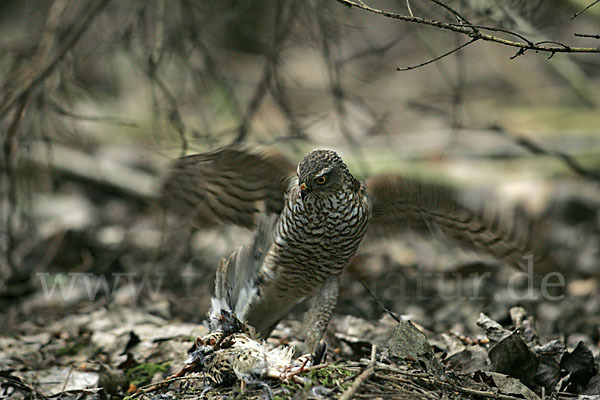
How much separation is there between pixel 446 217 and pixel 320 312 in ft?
3.31

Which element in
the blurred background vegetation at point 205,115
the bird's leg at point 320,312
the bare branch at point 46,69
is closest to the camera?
the bird's leg at point 320,312

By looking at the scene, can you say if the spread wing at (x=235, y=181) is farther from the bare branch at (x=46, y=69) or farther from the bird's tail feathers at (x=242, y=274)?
the bare branch at (x=46, y=69)

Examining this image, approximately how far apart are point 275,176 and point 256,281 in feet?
2.28

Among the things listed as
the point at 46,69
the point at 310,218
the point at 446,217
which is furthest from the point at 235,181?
the point at 46,69

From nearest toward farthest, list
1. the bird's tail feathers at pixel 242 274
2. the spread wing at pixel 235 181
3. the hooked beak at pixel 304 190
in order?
the hooked beak at pixel 304 190, the bird's tail feathers at pixel 242 274, the spread wing at pixel 235 181

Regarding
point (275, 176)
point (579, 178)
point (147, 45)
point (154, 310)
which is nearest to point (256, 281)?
point (275, 176)

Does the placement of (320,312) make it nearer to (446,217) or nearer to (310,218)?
(310,218)

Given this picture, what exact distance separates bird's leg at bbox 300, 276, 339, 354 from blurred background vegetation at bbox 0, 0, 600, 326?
1.28m

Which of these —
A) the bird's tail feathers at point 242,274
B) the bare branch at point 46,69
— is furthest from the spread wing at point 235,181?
the bare branch at point 46,69

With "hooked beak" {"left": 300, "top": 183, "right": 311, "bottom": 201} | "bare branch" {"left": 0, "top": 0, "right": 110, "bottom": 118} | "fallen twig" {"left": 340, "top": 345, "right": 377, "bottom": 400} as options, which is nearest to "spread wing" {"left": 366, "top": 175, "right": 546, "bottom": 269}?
"hooked beak" {"left": 300, "top": 183, "right": 311, "bottom": 201}

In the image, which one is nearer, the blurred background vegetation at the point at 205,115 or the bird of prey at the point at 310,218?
the bird of prey at the point at 310,218

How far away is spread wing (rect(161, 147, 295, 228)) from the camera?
3.93 metres

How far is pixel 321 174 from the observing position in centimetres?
335

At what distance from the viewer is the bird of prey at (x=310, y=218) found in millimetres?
3527
